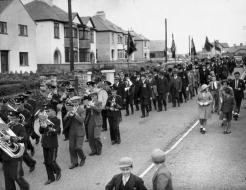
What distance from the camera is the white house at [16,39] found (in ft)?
115

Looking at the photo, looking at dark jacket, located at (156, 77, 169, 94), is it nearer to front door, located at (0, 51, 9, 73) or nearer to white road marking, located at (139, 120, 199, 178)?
white road marking, located at (139, 120, 199, 178)

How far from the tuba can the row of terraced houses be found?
90.7 ft

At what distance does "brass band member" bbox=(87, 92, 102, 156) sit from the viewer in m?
10.6

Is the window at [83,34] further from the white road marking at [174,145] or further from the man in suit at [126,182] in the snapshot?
the man in suit at [126,182]

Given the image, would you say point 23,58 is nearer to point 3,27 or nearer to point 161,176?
point 3,27

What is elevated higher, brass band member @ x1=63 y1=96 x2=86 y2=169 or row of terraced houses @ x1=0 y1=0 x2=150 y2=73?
row of terraced houses @ x1=0 y1=0 x2=150 y2=73

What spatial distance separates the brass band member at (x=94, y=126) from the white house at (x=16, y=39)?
24.7 metres

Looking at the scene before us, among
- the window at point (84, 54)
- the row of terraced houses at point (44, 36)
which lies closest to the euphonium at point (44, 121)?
the row of terraced houses at point (44, 36)

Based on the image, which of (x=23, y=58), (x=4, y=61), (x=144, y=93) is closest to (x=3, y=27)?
(x=4, y=61)

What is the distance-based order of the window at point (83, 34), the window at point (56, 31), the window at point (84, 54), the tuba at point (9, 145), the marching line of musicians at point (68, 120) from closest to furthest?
the tuba at point (9, 145) < the marching line of musicians at point (68, 120) < the window at point (56, 31) < the window at point (83, 34) < the window at point (84, 54)

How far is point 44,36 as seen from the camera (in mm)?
→ 45375

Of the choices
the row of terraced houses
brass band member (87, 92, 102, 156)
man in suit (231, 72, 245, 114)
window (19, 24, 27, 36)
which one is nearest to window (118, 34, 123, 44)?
the row of terraced houses

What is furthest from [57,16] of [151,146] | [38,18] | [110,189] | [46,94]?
[110,189]

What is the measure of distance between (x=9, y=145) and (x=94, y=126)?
3259 millimetres
